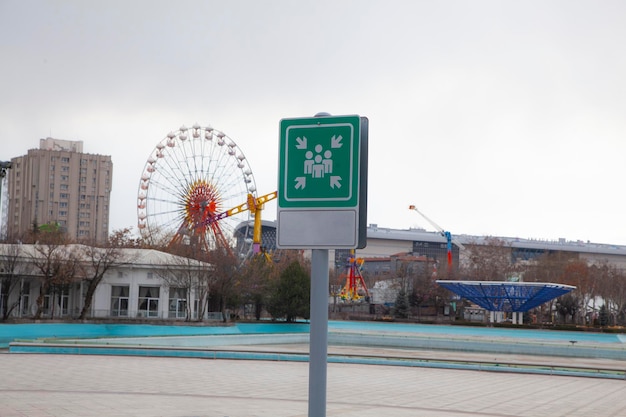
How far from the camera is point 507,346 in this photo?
34.9m

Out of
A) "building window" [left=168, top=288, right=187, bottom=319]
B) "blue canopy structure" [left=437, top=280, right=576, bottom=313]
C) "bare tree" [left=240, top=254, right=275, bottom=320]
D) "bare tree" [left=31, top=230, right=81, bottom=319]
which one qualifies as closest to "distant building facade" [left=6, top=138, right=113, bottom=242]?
"bare tree" [left=240, top=254, right=275, bottom=320]

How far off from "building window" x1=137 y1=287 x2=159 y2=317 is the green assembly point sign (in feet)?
140

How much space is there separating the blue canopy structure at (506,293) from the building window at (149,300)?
17852mm

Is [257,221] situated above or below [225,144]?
below

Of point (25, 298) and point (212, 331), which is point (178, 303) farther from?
point (25, 298)

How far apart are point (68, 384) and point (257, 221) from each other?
42694mm

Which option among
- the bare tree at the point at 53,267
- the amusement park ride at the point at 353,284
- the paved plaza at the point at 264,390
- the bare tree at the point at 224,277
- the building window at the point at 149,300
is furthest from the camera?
the amusement park ride at the point at 353,284

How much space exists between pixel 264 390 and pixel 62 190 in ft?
420

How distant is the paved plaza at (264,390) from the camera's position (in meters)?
11.6

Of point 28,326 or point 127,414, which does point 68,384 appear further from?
point 28,326

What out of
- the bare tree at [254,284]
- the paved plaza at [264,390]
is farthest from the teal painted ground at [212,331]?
the paved plaza at [264,390]

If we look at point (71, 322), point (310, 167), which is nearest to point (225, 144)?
point (71, 322)

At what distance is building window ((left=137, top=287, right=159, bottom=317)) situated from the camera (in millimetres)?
46375

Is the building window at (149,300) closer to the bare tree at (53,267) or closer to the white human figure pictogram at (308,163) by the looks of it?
the bare tree at (53,267)
